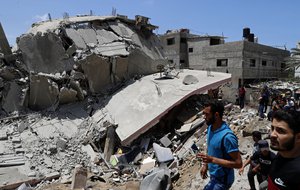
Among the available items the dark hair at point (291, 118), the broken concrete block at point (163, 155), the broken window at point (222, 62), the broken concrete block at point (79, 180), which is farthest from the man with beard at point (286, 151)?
the broken window at point (222, 62)

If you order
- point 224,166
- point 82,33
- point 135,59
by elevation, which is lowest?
point 224,166

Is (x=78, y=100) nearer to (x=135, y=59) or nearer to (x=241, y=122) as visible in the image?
(x=135, y=59)

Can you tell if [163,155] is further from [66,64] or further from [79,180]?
[66,64]

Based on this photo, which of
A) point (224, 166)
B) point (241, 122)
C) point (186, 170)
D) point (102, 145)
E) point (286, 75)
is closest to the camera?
point (224, 166)

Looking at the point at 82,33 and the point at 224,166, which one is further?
the point at 82,33

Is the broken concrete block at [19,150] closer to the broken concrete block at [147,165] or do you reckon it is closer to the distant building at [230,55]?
the broken concrete block at [147,165]

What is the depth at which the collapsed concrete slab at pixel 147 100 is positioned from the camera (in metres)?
9.19

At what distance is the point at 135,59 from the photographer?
13062 mm

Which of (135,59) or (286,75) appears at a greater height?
(135,59)

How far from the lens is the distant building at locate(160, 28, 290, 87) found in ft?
73.4

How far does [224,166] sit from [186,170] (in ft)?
14.5

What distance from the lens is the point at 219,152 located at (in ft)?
9.83

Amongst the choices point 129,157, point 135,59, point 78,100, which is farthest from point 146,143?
point 135,59

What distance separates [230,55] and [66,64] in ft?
47.5
